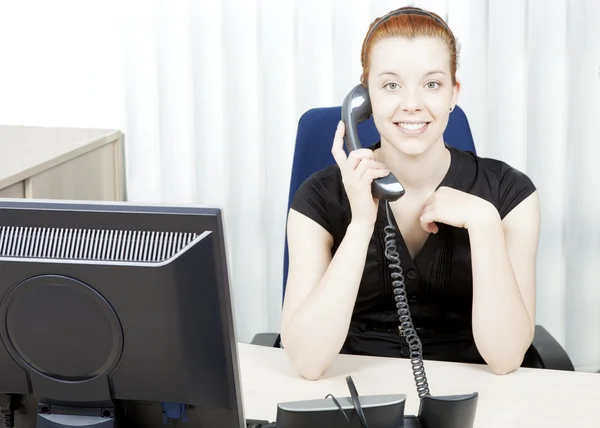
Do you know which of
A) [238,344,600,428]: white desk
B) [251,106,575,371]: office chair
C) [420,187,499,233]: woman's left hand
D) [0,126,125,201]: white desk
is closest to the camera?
[238,344,600,428]: white desk

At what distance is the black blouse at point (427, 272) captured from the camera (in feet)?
5.33

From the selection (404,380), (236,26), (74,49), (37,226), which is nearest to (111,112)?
(74,49)

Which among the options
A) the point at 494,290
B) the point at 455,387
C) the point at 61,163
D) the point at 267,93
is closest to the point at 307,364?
the point at 455,387

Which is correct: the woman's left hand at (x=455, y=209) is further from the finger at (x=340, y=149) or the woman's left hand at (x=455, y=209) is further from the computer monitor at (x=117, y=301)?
the computer monitor at (x=117, y=301)

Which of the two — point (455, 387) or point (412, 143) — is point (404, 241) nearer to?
point (412, 143)

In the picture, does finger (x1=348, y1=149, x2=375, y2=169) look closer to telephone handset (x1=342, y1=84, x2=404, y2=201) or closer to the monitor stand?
telephone handset (x1=342, y1=84, x2=404, y2=201)

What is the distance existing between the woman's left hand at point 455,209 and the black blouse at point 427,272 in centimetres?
9

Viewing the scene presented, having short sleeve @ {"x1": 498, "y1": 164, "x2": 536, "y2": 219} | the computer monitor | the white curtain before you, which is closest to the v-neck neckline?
short sleeve @ {"x1": 498, "y1": 164, "x2": 536, "y2": 219}

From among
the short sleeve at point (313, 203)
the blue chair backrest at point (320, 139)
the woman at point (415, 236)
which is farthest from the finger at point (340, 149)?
the blue chair backrest at point (320, 139)

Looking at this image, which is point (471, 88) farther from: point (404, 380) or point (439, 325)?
point (404, 380)

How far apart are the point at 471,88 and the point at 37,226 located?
1.77 m

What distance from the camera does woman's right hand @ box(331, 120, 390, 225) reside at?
1.48 m

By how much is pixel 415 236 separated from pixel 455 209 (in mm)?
163

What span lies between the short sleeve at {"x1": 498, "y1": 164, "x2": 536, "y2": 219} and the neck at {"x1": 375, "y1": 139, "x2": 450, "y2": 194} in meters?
0.12
